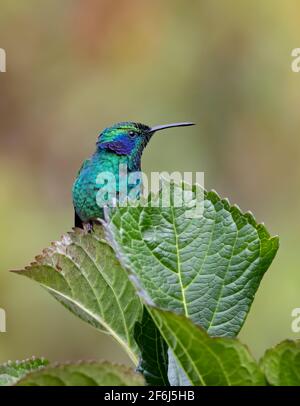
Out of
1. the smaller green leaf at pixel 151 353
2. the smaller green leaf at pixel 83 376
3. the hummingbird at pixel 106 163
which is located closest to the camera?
the smaller green leaf at pixel 83 376

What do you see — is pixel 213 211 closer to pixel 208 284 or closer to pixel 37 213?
pixel 208 284

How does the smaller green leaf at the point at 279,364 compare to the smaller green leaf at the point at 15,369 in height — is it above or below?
above

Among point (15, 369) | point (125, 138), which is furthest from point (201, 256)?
point (125, 138)

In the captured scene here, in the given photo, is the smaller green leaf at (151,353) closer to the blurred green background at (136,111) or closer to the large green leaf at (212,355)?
the large green leaf at (212,355)

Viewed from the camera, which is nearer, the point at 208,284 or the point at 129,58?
the point at 208,284

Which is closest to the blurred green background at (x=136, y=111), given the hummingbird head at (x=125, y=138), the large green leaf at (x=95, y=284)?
the hummingbird head at (x=125, y=138)
